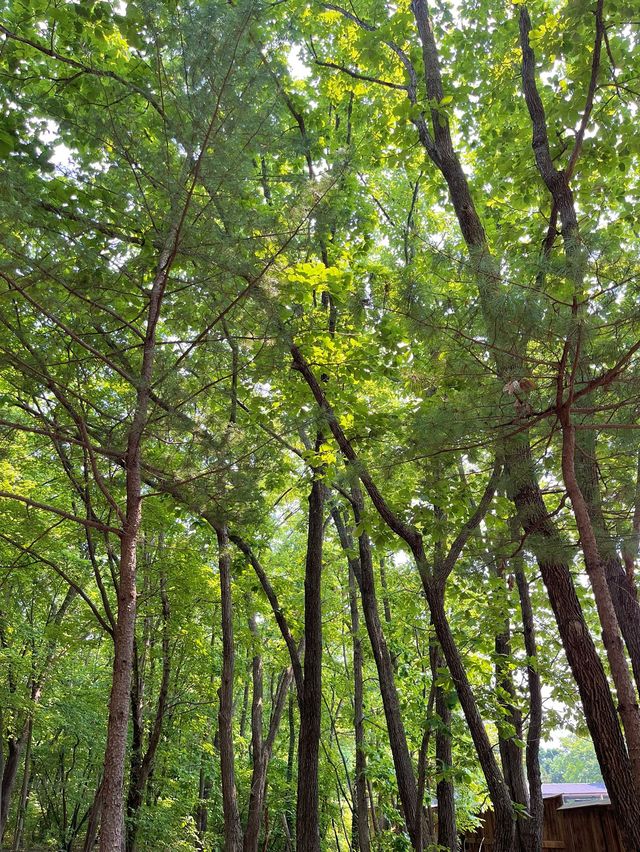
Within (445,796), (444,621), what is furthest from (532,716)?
(444,621)

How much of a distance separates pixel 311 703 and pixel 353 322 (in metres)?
3.85

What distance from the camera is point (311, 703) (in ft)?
20.6

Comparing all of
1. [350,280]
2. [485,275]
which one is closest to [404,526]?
[350,280]

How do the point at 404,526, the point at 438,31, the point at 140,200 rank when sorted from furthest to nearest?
the point at 438,31 → the point at 404,526 → the point at 140,200

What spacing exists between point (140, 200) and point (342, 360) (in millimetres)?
2318

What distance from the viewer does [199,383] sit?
5.51 m

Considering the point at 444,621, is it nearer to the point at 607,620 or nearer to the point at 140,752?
the point at 607,620

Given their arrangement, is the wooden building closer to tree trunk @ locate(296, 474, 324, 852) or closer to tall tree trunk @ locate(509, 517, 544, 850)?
tall tree trunk @ locate(509, 517, 544, 850)

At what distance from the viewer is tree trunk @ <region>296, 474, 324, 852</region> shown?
5852 mm

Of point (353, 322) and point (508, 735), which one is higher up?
point (353, 322)

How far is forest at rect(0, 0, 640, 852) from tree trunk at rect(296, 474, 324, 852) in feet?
0.08

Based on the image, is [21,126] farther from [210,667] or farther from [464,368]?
[210,667]

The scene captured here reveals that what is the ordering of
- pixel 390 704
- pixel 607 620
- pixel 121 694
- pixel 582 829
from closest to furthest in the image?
pixel 607 620, pixel 121 694, pixel 390 704, pixel 582 829

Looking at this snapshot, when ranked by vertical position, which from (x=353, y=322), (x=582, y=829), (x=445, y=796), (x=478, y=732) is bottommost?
(x=582, y=829)
